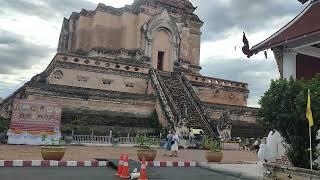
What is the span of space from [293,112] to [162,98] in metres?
19.2

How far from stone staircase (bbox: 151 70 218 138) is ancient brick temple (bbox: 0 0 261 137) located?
0.23 feet

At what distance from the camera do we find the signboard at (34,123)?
2227cm

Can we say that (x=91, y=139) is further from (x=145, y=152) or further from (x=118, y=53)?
(x=118, y=53)

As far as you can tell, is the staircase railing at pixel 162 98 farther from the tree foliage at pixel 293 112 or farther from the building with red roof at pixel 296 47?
the tree foliage at pixel 293 112

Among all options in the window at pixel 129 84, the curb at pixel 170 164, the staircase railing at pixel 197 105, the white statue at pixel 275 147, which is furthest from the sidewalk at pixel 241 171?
the window at pixel 129 84

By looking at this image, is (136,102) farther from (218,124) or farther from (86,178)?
(86,178)

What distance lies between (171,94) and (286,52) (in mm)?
18104

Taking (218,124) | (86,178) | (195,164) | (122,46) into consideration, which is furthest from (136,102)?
(86,178)

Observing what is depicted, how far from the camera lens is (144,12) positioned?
3744cm

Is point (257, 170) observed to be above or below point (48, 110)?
below

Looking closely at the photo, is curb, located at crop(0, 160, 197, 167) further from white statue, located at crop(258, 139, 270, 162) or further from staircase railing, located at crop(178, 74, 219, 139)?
staircase railing, located at crop(178, 74, 219, 139)

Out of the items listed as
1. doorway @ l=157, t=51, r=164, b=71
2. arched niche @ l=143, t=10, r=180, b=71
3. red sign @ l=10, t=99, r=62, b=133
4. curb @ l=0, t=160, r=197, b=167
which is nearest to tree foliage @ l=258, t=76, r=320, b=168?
curb @ l=0, t=160, r=197, b=167

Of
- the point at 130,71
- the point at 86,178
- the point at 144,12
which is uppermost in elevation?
the point at 144,12

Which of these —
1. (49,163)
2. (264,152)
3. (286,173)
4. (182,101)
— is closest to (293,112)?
(286,173)
